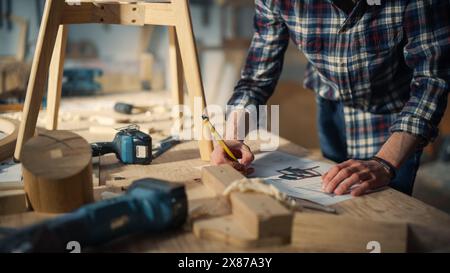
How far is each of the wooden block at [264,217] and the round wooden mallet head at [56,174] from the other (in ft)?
0.89

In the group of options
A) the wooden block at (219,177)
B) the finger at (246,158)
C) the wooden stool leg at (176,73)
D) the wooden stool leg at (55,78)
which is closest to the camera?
the wooden block at (219,177)

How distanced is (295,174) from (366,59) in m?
0.40

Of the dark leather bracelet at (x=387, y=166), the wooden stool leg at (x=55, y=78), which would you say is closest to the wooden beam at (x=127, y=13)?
the wooden stool leg at (x=55, y=78)

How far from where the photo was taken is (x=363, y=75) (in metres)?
1.28

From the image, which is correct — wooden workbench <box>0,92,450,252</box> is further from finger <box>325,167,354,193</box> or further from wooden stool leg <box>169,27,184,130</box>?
wooden stool leg <box>169,27,184,130</box>

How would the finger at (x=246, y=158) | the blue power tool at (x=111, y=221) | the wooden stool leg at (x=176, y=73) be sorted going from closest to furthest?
the blue power tool at (x=111, y=221) → the finger at (x=246, y=158) → the wooden stool leg at (x=176, y=73)

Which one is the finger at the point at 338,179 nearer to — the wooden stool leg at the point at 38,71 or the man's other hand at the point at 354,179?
the man's other hand at the point at 354,179

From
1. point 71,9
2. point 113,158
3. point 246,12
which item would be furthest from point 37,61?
point 246,12

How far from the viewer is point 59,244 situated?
2.11 feet

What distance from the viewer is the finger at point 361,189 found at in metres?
0.93

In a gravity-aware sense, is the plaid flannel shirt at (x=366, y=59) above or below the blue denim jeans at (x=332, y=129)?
above

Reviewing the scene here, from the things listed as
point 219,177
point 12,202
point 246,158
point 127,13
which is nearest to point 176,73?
point 127,13

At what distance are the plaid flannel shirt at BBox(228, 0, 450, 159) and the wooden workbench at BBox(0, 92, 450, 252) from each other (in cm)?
21
